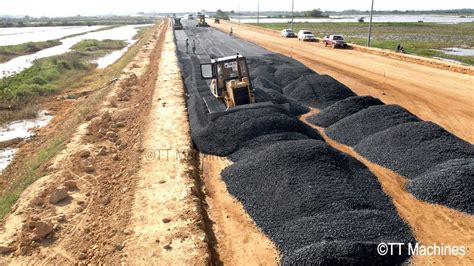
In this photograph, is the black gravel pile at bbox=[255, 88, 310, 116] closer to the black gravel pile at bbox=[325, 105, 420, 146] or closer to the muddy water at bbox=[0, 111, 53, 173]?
the black gravel pile at bbox=[325, 105, 420, 146]

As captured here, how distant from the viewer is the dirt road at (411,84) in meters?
17.2

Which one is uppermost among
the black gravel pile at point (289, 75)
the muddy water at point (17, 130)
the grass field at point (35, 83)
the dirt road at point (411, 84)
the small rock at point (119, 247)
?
the black gravel pile at point (289, 75)

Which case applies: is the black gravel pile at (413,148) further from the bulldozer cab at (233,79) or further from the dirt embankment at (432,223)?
the bulldozer cab at (233,79)

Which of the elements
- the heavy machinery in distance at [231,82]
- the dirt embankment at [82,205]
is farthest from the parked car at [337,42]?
the dirt embankment at [82,205]

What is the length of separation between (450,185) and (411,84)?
15.8 meters

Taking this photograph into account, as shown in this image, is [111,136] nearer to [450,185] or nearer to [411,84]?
[450,185]

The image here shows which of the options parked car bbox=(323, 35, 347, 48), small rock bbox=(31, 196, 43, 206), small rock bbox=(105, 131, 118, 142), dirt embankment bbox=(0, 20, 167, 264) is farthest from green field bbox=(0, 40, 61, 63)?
small rock bbox=(31, 196, 43, 206)

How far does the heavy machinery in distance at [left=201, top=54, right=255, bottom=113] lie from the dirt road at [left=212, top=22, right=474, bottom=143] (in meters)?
8.31

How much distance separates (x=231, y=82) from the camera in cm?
1477

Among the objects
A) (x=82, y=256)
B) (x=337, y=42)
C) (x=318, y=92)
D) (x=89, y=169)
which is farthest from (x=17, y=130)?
(x=337, y=42)

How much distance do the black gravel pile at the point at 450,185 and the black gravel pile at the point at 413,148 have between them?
649 mm

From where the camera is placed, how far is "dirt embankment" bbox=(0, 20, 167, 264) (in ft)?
26.3

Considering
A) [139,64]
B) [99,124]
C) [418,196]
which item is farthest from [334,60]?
[418,196]

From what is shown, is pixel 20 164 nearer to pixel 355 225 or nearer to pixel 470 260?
pixel 355 225
